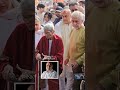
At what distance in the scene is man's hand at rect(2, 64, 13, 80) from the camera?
328 centimetres

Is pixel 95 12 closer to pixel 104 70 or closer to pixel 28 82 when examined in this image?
pixel 104 70

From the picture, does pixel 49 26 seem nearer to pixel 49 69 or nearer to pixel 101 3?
pixel 49 69

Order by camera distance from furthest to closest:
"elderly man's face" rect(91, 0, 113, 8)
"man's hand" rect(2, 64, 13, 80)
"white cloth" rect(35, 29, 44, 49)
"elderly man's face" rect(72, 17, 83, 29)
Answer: "white cloth" rect(35, 29, 44, 49)
"elderly man's face" rect(72, 17, 83, 29)
"man's hand" rect(2, 64, 13, 80)
"elderly man's face" rect(91, 0, 113, 8)

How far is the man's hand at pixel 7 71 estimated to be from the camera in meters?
3.28

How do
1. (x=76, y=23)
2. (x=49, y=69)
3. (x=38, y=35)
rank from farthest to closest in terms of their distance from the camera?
(x=38, y=35) < (x=49, y=69) < (x=76, y=23)

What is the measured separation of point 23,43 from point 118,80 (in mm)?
989

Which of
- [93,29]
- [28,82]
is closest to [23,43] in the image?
[28,82]

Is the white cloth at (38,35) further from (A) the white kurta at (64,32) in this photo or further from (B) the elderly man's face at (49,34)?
(A) the white kurta at (64,32)

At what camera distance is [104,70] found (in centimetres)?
306

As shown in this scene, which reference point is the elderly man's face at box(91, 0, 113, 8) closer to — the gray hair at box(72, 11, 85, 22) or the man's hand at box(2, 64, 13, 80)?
the man's hand at box(2, 64, 13, 80)

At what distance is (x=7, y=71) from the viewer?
129 inches

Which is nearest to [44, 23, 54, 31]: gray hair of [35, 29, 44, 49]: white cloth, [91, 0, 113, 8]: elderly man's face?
[35, 29, 44, 49]: white cloth

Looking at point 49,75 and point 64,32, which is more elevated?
point 64,32

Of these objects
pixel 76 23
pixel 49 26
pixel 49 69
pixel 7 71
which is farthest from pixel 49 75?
pixel 7 71
